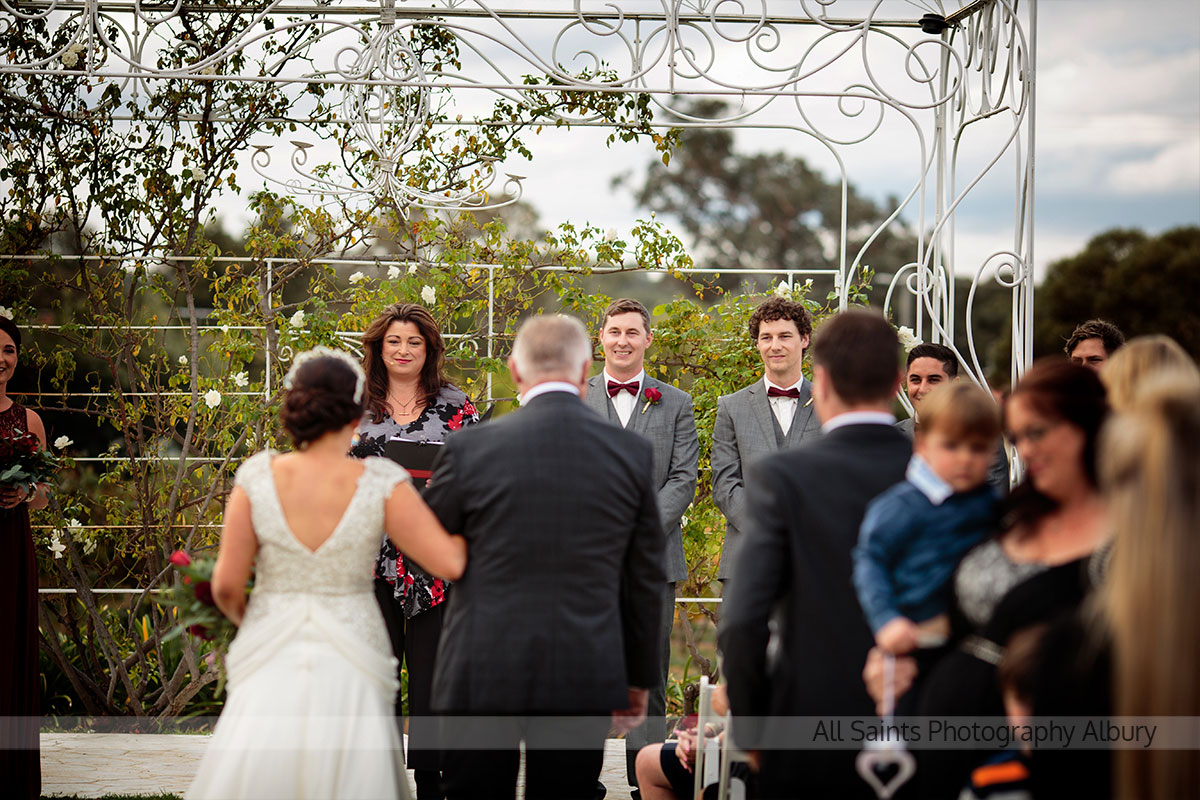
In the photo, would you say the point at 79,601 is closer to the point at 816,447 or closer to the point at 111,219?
the point at 111,219

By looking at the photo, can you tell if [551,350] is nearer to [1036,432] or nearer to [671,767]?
[1036,432]

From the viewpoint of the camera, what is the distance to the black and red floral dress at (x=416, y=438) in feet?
13.4

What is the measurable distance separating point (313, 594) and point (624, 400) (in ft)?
6.58

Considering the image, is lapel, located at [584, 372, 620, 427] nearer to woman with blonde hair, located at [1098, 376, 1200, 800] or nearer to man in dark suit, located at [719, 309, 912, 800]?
man in dark suit, located at [719, 309, 912, 800]

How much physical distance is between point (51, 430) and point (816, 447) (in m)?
5.10

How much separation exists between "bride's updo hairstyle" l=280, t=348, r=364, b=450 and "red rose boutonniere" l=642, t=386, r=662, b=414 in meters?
1.84

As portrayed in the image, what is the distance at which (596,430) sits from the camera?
110 inches

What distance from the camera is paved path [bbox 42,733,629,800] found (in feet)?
14.8

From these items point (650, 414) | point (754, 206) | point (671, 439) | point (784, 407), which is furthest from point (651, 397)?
point (754, 206)

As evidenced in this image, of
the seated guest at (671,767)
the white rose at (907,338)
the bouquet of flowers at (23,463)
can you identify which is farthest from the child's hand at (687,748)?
the bouquet of flowers at (23,463)

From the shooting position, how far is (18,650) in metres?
4.21

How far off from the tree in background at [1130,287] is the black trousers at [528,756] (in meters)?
16.7

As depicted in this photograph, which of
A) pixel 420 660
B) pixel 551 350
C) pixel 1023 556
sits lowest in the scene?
pixel 420 660

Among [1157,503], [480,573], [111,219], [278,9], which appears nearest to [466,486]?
[480,573]
